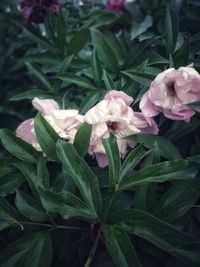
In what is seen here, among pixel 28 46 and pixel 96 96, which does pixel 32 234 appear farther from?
pixel 28 46

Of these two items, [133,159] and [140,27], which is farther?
[140,27]

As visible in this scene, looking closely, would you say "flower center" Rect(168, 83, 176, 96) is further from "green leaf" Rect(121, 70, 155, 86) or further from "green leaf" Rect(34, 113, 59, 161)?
"green leaf" Rect(34, 113, 59, 161)

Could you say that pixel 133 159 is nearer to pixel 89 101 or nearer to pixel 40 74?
pixel 89 101

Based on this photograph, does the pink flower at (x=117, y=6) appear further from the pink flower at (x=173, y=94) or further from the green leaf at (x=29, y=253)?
the green leaf at (x=29, y=253)

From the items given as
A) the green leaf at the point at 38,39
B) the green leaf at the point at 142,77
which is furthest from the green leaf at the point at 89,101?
the green leaf at the point at 38,39

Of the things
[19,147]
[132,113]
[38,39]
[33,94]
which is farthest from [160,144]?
[38,39]
